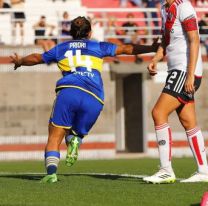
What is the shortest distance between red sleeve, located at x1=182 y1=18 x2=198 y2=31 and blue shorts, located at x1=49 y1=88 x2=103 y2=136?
1444 millimetres

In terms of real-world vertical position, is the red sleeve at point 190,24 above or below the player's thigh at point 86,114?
above

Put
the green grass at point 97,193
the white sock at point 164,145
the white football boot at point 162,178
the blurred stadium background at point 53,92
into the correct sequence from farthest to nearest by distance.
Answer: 1. the blurred stadium background at point 53,92
2. the white sock at point 164,145
3. the white football boot at point 162,178
4. the green grass at point 97,193

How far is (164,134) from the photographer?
37.4ft

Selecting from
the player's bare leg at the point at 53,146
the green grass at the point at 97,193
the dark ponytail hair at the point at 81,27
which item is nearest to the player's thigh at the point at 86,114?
the player's bare leg at the point at 53,146

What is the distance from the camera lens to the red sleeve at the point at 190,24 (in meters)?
11.1

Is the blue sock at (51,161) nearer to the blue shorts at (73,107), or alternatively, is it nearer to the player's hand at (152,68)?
the blue shorts at (73,107)

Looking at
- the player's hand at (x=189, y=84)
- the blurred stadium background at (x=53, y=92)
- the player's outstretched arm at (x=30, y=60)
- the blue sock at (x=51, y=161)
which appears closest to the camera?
A: the player's hand at (x=189, y=84)

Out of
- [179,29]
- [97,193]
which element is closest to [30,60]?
[179,29]

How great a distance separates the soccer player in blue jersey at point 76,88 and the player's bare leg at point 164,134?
83 cm

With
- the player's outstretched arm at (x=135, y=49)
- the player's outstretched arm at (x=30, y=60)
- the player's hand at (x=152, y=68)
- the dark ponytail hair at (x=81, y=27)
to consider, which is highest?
the dark ponytail hair at (x=81, y=27)

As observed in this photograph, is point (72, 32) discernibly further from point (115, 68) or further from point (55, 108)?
point (115, 68)

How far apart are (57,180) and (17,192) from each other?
159cm

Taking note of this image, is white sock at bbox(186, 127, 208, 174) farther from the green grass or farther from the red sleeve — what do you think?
the red sleeve

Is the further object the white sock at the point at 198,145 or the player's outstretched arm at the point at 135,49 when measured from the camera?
the player's outstretched arm at the point at 135,49
